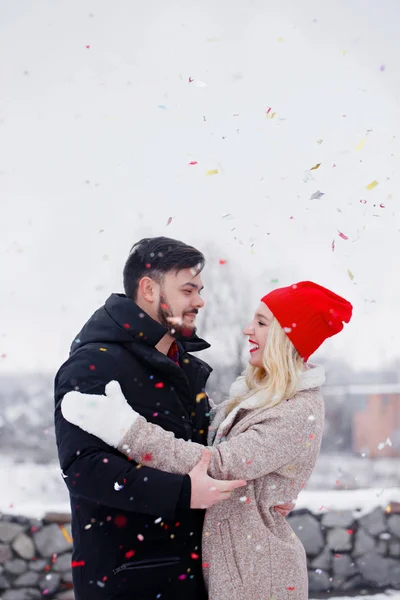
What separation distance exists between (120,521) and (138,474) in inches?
10.1

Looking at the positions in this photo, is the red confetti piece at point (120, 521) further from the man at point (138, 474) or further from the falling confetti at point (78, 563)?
the falling confetti at point (78, 563)

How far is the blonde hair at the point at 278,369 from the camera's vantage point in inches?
80.2

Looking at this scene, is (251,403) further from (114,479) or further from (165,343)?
(114,479)

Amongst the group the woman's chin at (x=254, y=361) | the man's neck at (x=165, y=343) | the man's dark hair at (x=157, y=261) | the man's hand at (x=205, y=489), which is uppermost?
the man's dark hair at (x=157, y=261)

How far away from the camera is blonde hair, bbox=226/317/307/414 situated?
2037 mm

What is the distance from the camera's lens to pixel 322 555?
4.89 m

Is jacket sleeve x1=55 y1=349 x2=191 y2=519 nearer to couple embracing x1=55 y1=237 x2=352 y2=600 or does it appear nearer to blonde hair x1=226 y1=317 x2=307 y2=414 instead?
couple embracing x1=55 y1=237 x2=352 y2=600

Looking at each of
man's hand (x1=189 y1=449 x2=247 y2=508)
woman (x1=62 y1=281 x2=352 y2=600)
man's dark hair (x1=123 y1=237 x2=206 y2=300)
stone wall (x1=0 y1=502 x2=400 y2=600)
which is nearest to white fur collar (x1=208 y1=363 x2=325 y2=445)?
woman (x1=62 y1=281 x2=352 y2=600)

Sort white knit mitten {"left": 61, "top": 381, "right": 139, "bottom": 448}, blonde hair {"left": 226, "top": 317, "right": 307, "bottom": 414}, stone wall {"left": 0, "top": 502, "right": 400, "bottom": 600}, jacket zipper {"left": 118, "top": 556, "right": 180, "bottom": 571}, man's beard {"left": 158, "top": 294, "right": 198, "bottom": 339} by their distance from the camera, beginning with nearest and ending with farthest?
white knit mitten {"left": 61, "top": 381, "right": 139, "bottom": 448} < jacket zipper {"left": 118, "top": 556, "right": 180, "bottom": 571} < blonde hair {"left": 226, "top": 317, "right": 307, "bottom": 414} < man's beard {"left": 158, "top": 294, "right": 198, "bottom": 339} < stone wall {"left": 0, "top": 502, "right": 400, "bottom": 600}

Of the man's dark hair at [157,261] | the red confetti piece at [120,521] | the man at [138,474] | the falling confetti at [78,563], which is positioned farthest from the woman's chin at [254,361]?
the falling confetti at [78,563]

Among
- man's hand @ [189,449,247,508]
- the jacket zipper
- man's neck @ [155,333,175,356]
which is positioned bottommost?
the jacket zipper

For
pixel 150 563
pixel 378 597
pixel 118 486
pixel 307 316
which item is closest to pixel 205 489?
pixel 118 486

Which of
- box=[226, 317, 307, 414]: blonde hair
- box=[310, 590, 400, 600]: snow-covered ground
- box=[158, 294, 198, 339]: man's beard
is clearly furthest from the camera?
box=[310, 590, 400, 600]: snow-covered ground

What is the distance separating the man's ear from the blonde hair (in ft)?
1.45
